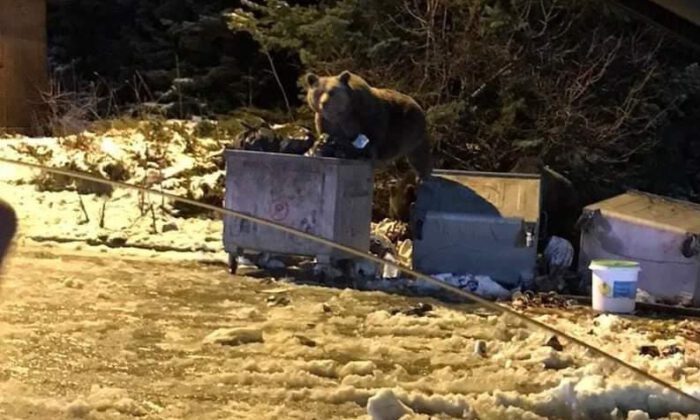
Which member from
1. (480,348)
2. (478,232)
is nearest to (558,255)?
(478,232)

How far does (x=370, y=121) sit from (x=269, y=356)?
247cm

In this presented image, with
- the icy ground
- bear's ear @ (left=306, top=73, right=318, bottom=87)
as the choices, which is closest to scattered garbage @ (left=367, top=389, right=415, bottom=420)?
the icy ground

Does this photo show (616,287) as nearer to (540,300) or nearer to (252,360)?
(540,300)

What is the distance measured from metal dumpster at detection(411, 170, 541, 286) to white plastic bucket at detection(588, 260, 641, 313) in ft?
1.70

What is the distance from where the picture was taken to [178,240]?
16.9ft

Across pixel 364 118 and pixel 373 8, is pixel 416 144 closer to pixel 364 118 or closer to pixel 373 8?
pixel 364 118

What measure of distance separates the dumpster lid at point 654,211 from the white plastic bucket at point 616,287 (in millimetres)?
403

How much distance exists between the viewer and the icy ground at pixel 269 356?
2.43 m

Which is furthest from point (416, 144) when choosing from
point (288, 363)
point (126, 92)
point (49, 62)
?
point (49, 62)

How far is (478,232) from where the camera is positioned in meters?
4.80

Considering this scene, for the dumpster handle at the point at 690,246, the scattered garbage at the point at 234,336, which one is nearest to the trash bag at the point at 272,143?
the dumpster handle at the point at 690,246

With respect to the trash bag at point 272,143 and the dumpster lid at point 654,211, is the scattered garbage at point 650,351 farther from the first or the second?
the trash bag at point 272,143

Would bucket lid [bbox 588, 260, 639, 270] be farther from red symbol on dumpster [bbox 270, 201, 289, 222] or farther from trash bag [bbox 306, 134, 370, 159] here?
red symbol on dumpster [bbox 270, 201, 289, 222]

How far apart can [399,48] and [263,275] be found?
2.77m
